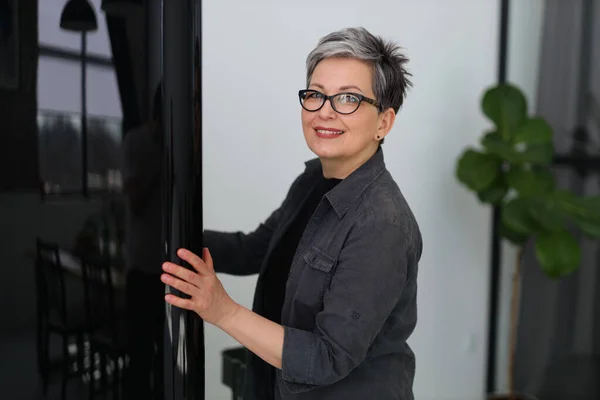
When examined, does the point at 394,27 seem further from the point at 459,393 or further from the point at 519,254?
the point at 459,393

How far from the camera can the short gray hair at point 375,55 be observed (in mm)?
940

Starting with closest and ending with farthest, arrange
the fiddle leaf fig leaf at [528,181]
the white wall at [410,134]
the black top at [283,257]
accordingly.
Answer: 1. the black top at [283,257]
2. the white wall at [410,134]
3. the fiddle leaf fig leaf at [528,181]

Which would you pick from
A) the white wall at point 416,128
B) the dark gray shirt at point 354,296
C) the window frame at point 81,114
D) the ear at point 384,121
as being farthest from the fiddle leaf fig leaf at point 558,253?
the window frame at point 81,114

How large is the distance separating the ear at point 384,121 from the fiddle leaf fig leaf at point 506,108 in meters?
1.70

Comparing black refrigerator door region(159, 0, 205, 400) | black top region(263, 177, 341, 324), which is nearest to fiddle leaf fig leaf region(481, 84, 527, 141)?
black top region(263, 177, 341, 324)

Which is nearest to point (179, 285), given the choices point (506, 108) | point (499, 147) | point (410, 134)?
point (410, 134)

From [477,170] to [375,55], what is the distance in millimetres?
1731

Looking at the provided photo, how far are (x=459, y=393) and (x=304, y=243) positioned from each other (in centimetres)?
224

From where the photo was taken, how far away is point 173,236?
0.92 metres

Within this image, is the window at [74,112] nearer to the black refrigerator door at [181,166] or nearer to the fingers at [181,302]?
the black refrigerator door at [181,166]

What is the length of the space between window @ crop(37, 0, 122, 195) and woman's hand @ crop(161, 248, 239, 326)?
160 millimetres

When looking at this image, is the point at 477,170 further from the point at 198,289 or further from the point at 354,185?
the point at 198,289

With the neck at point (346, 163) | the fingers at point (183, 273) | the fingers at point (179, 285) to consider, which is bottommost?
the fingers at point (179, 285)

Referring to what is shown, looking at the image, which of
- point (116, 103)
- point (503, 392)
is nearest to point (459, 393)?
point (503, 392)
